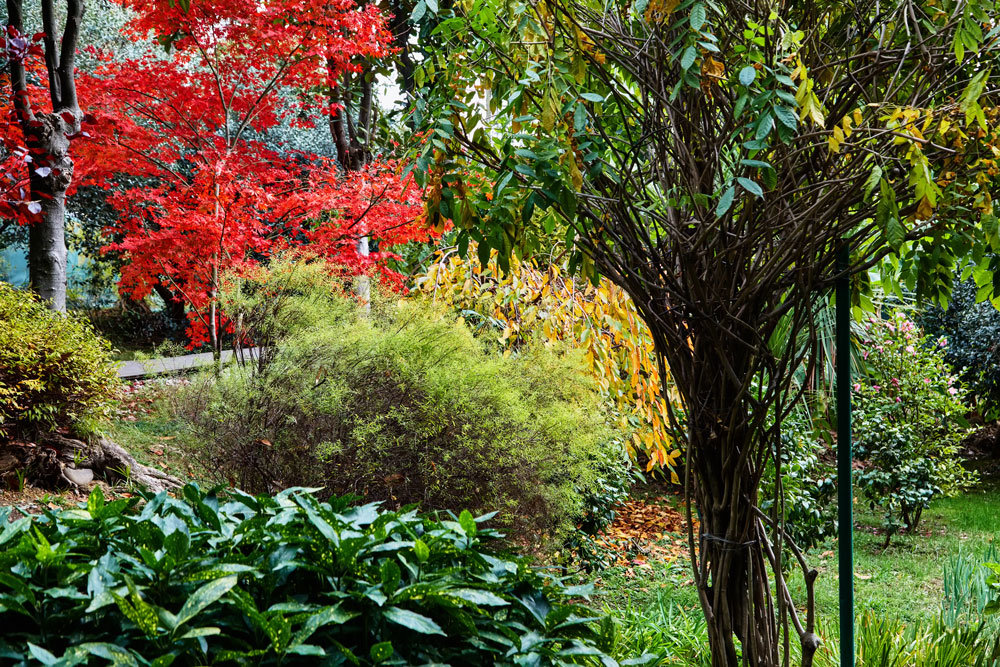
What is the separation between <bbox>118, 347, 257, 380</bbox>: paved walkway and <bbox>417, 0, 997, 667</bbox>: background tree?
264cm

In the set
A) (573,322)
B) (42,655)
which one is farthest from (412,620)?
(573,322)

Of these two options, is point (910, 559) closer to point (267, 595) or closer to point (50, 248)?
point (267, 595)

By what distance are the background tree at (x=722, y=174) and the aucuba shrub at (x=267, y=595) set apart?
2.02 feet

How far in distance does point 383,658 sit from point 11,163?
457 cm

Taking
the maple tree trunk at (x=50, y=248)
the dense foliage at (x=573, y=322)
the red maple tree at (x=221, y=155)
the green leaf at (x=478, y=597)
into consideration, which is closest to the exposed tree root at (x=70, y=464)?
the maple tree trunk at (x=50, y=248)

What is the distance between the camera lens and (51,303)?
18.8 ft

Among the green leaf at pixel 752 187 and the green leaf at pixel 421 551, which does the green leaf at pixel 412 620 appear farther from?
the green leaf at pixel 752 187

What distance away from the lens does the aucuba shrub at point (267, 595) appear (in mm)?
1396

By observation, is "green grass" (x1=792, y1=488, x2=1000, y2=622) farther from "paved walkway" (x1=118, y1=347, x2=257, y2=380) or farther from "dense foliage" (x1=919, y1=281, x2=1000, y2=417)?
"paved walkway" (x1=118, y1=347, x2=257, y2=380)

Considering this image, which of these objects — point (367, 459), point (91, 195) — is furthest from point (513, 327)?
point (91, 195)

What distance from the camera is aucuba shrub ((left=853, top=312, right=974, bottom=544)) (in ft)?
20.9

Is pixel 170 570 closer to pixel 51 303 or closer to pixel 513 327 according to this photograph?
pixel 513 327

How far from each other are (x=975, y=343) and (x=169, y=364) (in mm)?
8465

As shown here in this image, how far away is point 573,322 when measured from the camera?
488cm
